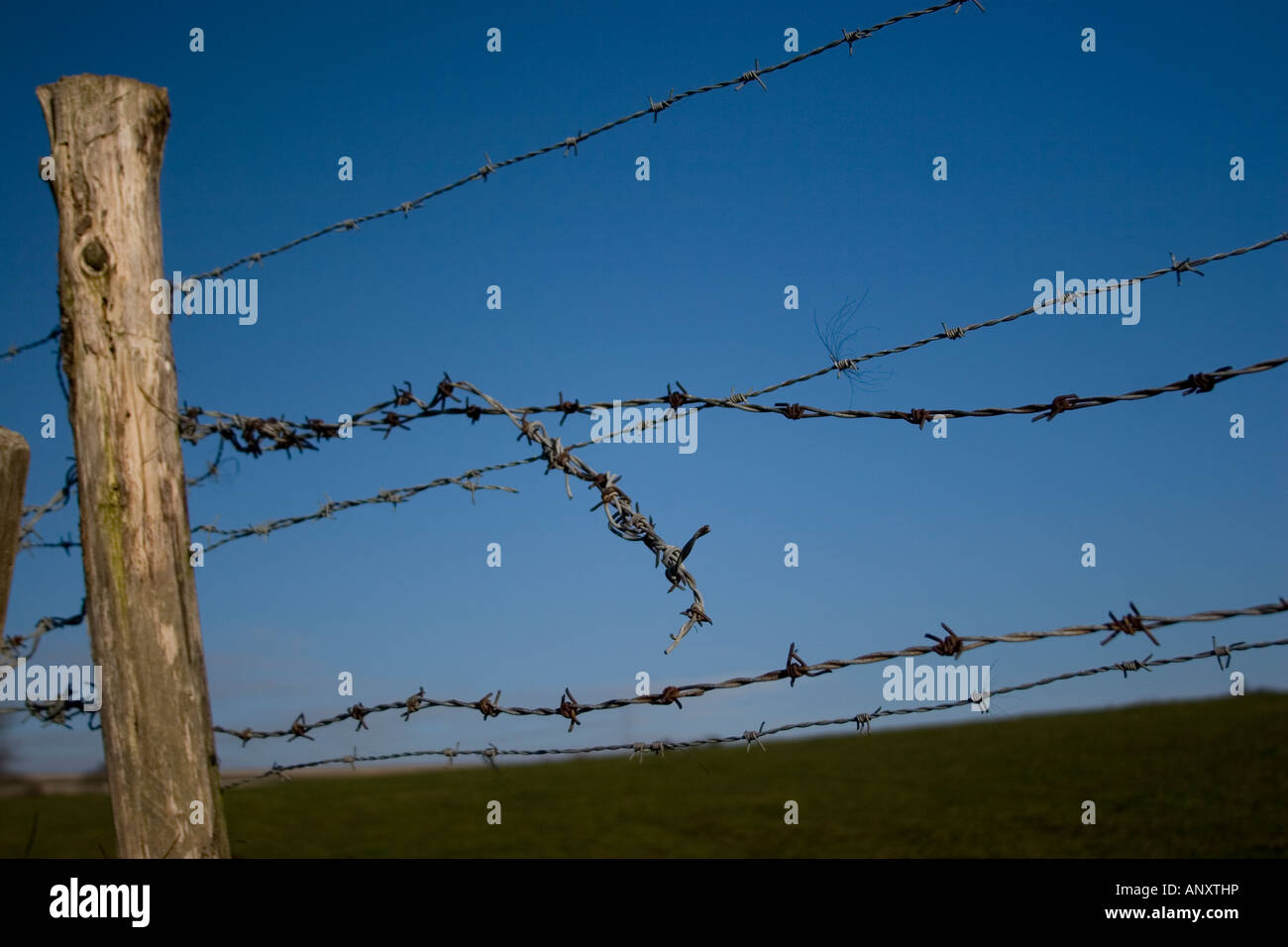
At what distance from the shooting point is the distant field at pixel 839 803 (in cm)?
1281

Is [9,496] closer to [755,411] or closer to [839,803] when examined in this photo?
[755,411]

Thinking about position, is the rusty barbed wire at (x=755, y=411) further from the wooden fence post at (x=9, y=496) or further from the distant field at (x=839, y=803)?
the distant field at (x=839, y=803)

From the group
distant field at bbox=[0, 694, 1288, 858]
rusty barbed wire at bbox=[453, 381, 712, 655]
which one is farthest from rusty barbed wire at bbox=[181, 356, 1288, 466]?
distant field at bbox=[0, 694, 1288, 858]

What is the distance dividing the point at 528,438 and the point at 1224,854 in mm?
11131

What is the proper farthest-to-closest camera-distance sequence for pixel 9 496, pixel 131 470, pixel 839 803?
pixel 839 803 < pixel 131 470 < pixel 9 496

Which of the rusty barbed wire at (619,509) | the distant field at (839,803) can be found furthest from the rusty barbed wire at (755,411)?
the distant field at (839,803)

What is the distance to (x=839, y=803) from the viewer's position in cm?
1583

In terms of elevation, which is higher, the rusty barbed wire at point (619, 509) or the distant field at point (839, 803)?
the rusty barbed wire at point (619, 509)

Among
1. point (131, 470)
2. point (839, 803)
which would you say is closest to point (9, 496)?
point (131, 470)

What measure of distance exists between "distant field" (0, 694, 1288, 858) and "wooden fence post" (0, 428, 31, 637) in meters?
8.17

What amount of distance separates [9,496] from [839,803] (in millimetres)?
14742

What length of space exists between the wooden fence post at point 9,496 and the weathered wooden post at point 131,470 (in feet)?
0.91

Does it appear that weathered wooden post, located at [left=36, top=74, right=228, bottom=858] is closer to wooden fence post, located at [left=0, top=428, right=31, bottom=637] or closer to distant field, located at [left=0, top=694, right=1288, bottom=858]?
wooden fence post, located at [left=0, top=428, right=31, bottom=637]
